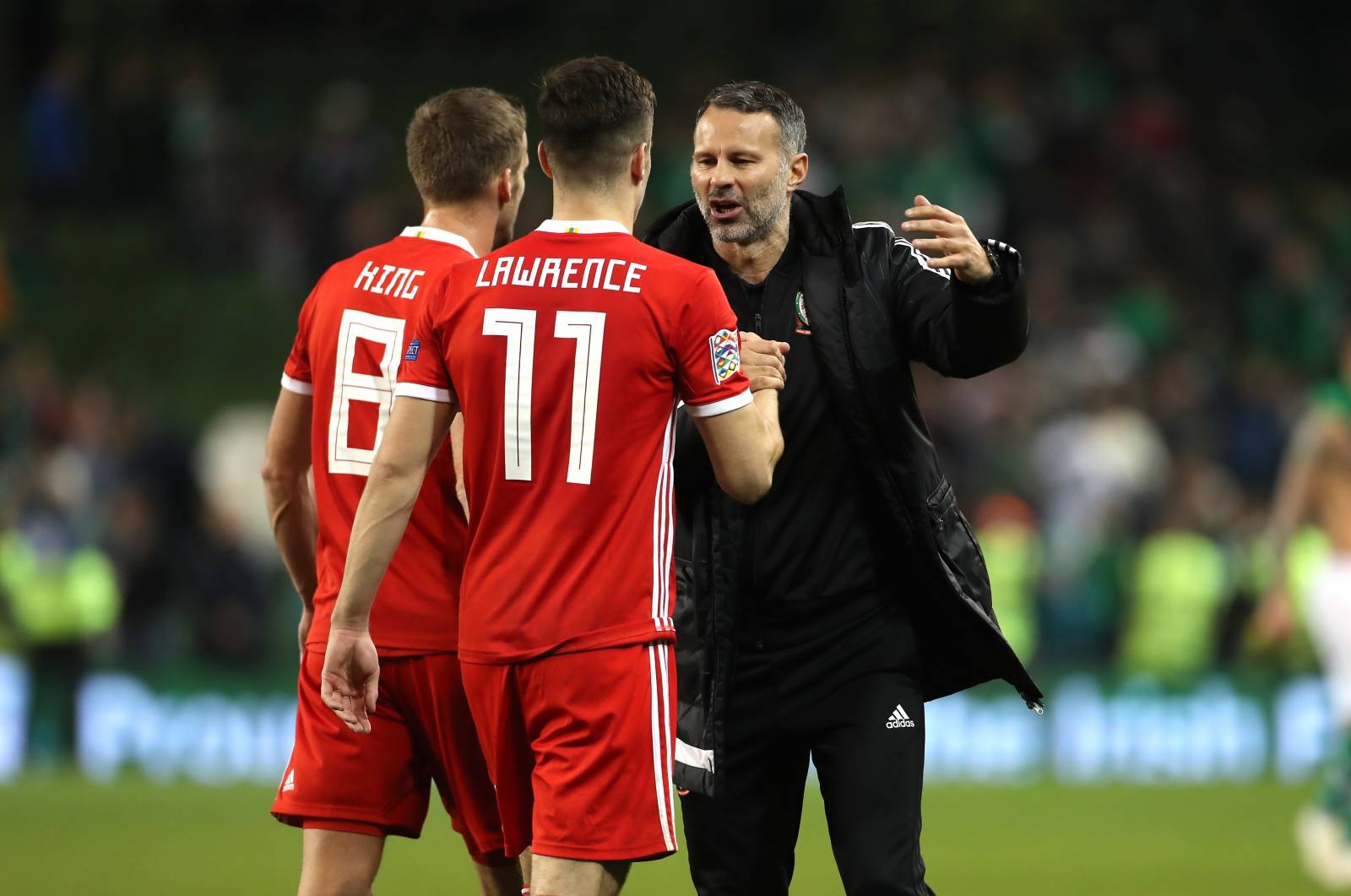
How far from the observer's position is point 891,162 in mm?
17438

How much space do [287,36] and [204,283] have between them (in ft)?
12.6

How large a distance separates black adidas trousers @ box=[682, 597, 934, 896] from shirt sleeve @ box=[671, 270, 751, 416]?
2.95ft

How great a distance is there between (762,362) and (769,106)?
768mm

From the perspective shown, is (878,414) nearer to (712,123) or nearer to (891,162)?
(712,123)

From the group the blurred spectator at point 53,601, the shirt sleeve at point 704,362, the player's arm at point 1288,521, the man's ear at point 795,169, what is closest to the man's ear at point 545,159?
the shirt sleeve at point 704,362

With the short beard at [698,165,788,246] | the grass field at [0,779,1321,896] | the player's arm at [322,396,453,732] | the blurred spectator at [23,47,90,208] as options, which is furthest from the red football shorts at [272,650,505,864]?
the blurred spectator at [23,47,90,208]

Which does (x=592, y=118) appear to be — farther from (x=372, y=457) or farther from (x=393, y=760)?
(x=393, y=760)

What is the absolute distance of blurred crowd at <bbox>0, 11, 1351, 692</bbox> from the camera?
47.8 feet

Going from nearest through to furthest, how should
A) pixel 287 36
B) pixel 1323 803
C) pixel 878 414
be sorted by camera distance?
pixel 878 414 → pixel 1323 803 → pixel 287 36

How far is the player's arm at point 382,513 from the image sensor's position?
4488 millimetres

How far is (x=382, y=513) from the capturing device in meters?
4.48

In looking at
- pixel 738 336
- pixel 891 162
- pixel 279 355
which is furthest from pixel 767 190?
pixel 279 355

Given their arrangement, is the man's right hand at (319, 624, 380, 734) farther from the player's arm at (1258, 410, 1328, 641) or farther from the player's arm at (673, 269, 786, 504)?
the player's arm at (1258, 410, 1328, 641)

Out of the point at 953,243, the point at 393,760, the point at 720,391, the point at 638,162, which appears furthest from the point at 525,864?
the point at 953,243
